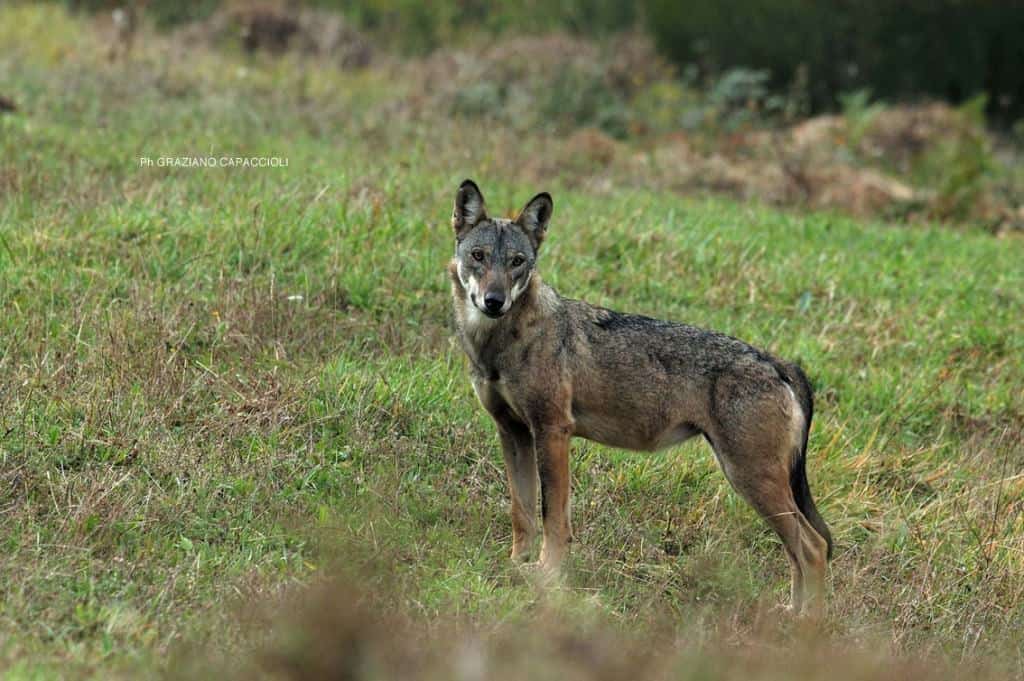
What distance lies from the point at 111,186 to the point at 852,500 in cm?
656

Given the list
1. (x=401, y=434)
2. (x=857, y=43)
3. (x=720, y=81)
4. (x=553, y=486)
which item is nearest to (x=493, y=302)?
(x=553, y=486)

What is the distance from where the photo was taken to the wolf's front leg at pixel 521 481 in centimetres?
802

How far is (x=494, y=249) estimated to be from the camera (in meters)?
7.76

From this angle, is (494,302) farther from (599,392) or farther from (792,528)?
(792,528)

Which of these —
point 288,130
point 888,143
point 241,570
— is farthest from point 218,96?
point 241,570

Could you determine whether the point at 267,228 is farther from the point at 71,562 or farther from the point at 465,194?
the point at 71,562

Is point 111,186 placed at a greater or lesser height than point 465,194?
lesser

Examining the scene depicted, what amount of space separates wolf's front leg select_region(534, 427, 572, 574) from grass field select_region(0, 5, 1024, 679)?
0.70 ft

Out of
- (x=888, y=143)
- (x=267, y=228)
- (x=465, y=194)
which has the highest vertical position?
(x=465, y=194)

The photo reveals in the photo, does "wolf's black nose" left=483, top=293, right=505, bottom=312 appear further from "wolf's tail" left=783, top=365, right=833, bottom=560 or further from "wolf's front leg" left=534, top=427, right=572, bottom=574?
"wolf's tail" left=783, top=365, right=833, bottom=560

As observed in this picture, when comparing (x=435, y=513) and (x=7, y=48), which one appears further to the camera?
(x=7, y=48)

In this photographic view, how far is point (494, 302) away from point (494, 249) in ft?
1.40

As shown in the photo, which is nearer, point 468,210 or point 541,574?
point 541,574

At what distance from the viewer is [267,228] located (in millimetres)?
10859
